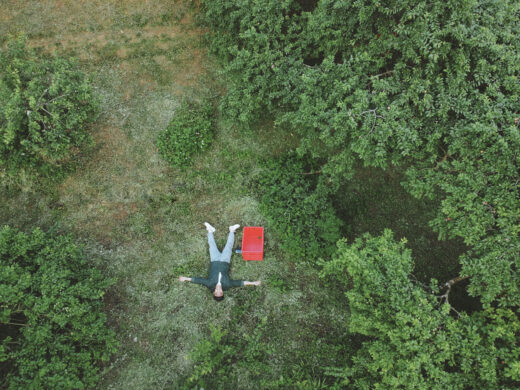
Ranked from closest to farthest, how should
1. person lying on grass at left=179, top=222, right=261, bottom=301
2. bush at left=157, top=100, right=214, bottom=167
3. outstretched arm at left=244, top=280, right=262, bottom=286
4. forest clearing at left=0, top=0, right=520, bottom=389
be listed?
forest clearing at left=0, top=0, right=520, bottom=389 < person lying on grass at left=179, top=222, right=261, bottom=301 < outstretched arm at left=244, top=280, right=262, bottom=286 < bush at left=157, top=100, right=214, bottom=167

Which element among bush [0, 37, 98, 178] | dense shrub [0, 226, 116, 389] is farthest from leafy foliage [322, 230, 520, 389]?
bush [0, 37, 98, 178]

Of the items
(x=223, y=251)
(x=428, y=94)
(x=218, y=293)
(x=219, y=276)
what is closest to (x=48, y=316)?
(x=218, y=293)

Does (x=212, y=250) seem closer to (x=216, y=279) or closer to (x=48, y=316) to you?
(x=216, y=279)

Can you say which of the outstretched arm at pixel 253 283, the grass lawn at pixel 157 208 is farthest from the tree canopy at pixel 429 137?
the outstretched arm at pixel 253 283

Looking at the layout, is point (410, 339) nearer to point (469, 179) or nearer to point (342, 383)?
point (342, 383)

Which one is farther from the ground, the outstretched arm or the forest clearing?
the forest clearing

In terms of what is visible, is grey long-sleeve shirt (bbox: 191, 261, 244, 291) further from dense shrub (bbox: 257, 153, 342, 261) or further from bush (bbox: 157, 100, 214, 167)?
bush (bbox: 157, 100, 214, 167)

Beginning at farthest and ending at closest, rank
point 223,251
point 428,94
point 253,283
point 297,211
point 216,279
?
1. point 297,211
2. point 223,251
3. point 253,283
4. point 216,279
5. point 428,94

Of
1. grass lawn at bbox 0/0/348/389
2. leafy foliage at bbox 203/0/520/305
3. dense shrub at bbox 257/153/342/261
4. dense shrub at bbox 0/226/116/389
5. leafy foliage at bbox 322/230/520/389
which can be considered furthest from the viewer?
dense shrub at bbox 257/153/342/261
